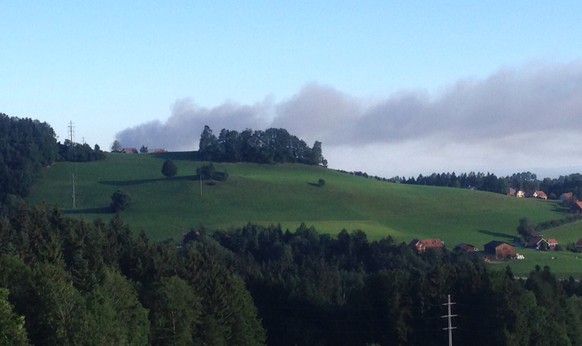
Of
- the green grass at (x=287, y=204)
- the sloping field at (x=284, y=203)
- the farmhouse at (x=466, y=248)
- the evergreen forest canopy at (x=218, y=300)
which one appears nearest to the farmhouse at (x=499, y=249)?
the farmhouse at (x=466, y=248)

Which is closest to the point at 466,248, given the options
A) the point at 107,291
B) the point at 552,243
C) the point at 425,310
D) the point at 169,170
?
the point at 552,243

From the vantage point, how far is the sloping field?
107 m

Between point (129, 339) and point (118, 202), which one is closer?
point (129, 339)

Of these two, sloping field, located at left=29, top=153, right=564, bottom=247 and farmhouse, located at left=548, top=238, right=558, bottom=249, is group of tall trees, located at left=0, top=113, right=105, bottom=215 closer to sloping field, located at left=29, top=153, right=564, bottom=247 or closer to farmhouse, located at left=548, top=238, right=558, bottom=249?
sloping field, located at left=29, top=153, right=564, bottom=247

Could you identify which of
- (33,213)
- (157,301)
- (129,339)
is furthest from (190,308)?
(33,213)

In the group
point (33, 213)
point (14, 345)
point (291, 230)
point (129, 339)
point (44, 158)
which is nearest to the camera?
point (14, 345)

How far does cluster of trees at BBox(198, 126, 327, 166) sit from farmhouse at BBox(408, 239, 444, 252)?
43.9 meters

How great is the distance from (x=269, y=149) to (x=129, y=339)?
336ft

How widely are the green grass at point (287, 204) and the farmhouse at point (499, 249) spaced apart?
8.28ft

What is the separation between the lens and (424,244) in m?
98.3

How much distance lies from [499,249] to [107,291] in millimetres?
60883

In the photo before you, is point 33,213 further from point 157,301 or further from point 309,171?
point 309,171

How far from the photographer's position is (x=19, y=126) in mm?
148625

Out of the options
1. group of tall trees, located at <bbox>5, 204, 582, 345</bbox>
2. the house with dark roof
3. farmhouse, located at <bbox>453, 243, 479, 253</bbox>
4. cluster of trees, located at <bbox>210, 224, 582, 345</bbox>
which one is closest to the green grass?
farmhouse, located at <bbox>453, 243, 479, 253</bbox>
